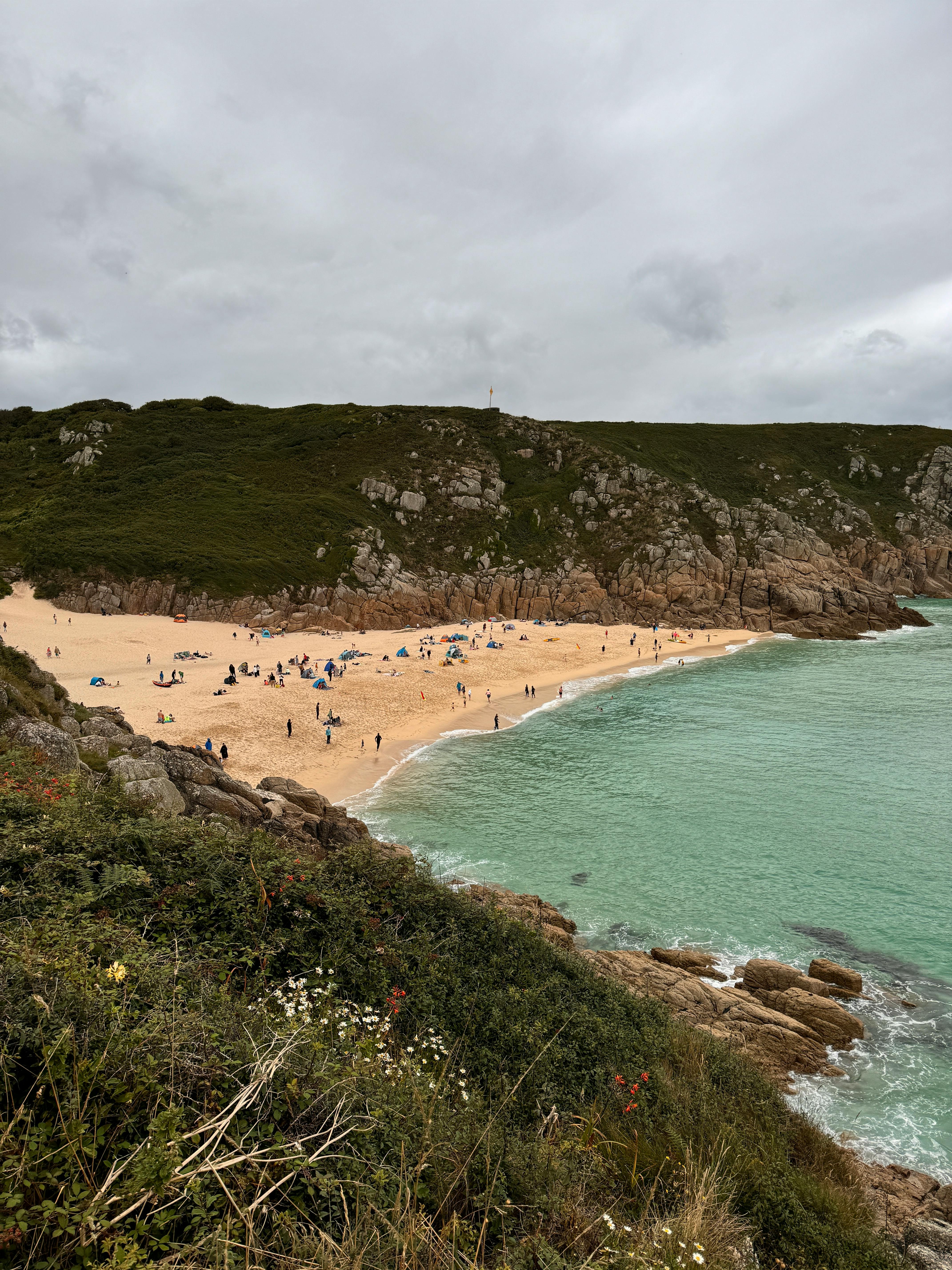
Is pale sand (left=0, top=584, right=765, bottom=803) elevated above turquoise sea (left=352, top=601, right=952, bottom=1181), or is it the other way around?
pale sand (left=0, top=584, right=765, bottom=803)

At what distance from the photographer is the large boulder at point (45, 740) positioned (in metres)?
13.6

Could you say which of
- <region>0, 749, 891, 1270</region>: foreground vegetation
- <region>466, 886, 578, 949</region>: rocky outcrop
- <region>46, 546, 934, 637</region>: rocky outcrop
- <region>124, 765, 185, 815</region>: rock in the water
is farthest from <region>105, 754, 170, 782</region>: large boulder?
<region>46, 546, 934, 637</region>: rocky outcrop

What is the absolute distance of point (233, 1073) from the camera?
15.3ft

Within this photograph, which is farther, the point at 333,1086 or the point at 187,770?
the point at 187,770

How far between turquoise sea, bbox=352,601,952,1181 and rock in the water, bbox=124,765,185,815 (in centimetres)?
995

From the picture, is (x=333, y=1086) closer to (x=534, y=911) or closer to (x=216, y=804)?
(x=216, y=804)

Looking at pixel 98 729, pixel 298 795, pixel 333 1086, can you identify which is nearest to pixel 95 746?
pixel 98 729

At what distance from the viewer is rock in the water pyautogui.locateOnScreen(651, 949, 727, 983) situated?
1576 centimetres

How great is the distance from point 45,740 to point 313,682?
1261 inches

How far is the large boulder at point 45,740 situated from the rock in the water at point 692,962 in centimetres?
1548

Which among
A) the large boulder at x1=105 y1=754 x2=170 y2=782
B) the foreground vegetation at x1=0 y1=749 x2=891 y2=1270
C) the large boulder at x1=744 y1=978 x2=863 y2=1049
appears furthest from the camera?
the large boulder at x1=105 y1=754 x2=170 y2=782

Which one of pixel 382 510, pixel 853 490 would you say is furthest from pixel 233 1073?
pixel 853 490

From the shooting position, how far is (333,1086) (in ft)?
15.5

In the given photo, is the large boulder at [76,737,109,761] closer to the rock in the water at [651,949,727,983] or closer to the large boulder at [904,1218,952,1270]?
the rock in the water at [651,949,727,983]
